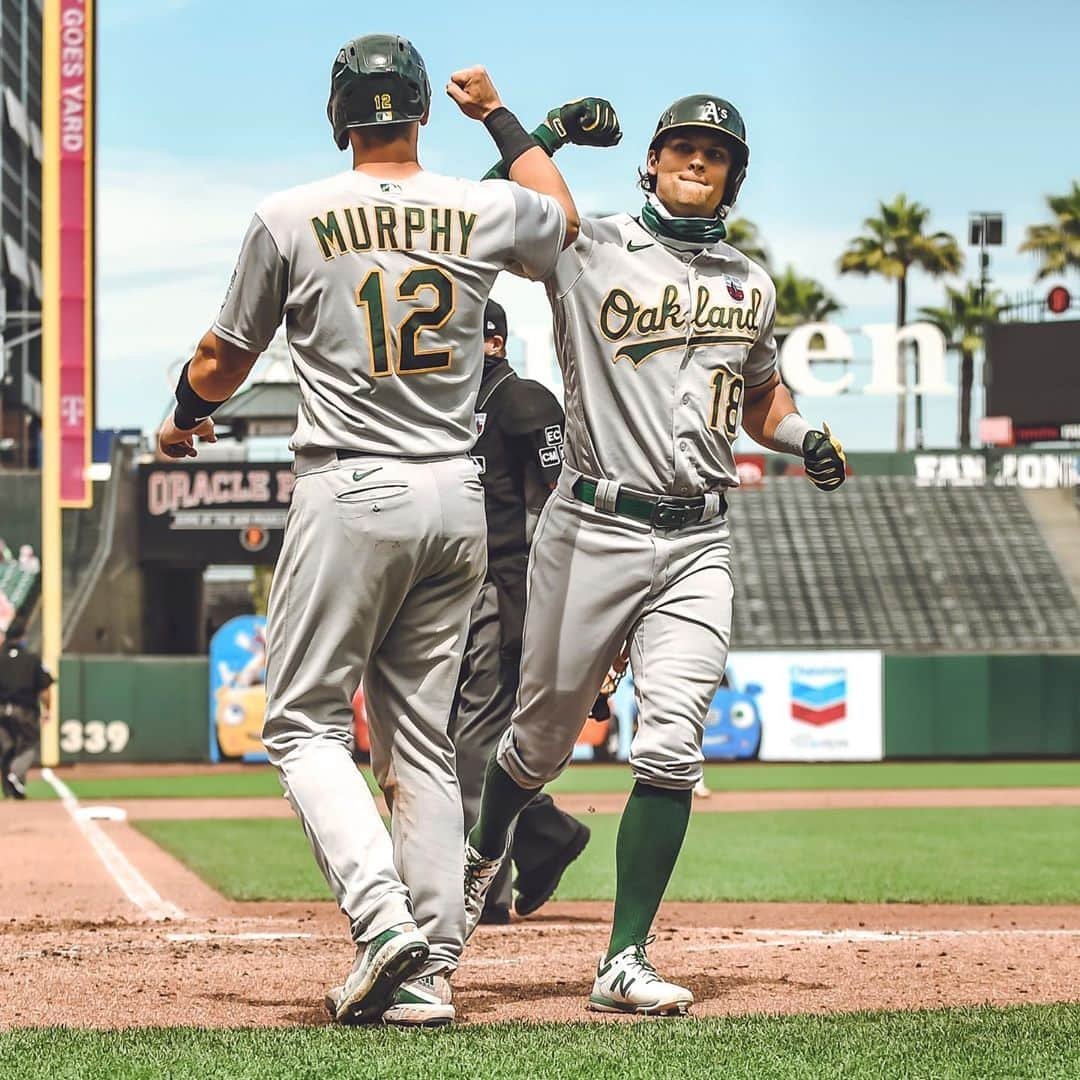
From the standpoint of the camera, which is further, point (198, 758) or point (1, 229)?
point (1, 229)

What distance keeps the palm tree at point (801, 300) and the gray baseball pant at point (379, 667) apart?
43551 mm

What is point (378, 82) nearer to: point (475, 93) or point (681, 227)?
point (475, 93)

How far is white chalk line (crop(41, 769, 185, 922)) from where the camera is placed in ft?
23.9

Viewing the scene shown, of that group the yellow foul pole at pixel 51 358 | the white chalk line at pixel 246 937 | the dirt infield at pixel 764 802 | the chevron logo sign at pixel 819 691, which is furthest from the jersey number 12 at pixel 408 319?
the yellow foul pole at pixel 51 358

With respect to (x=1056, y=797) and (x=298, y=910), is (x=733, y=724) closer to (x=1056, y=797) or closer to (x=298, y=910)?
(x=1056, y=797)

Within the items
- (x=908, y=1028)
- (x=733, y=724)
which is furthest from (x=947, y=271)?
(x=908, y=1028)

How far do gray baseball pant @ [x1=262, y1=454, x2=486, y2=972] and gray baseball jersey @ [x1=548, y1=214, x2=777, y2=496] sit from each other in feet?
1.68

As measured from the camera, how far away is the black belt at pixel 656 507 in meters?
4.35

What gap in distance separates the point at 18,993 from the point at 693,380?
220cm

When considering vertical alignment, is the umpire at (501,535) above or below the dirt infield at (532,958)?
above

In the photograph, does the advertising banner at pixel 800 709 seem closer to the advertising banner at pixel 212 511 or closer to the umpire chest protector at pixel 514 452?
the advertising banner at pixel 212 511

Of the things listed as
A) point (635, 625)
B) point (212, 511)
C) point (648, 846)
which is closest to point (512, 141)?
point (635, 625)

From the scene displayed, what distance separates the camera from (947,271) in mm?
48312

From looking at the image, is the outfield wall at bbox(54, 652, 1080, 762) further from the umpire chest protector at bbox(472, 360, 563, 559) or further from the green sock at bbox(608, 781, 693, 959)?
the green sock at bbox(608, 781, 693, 959)
